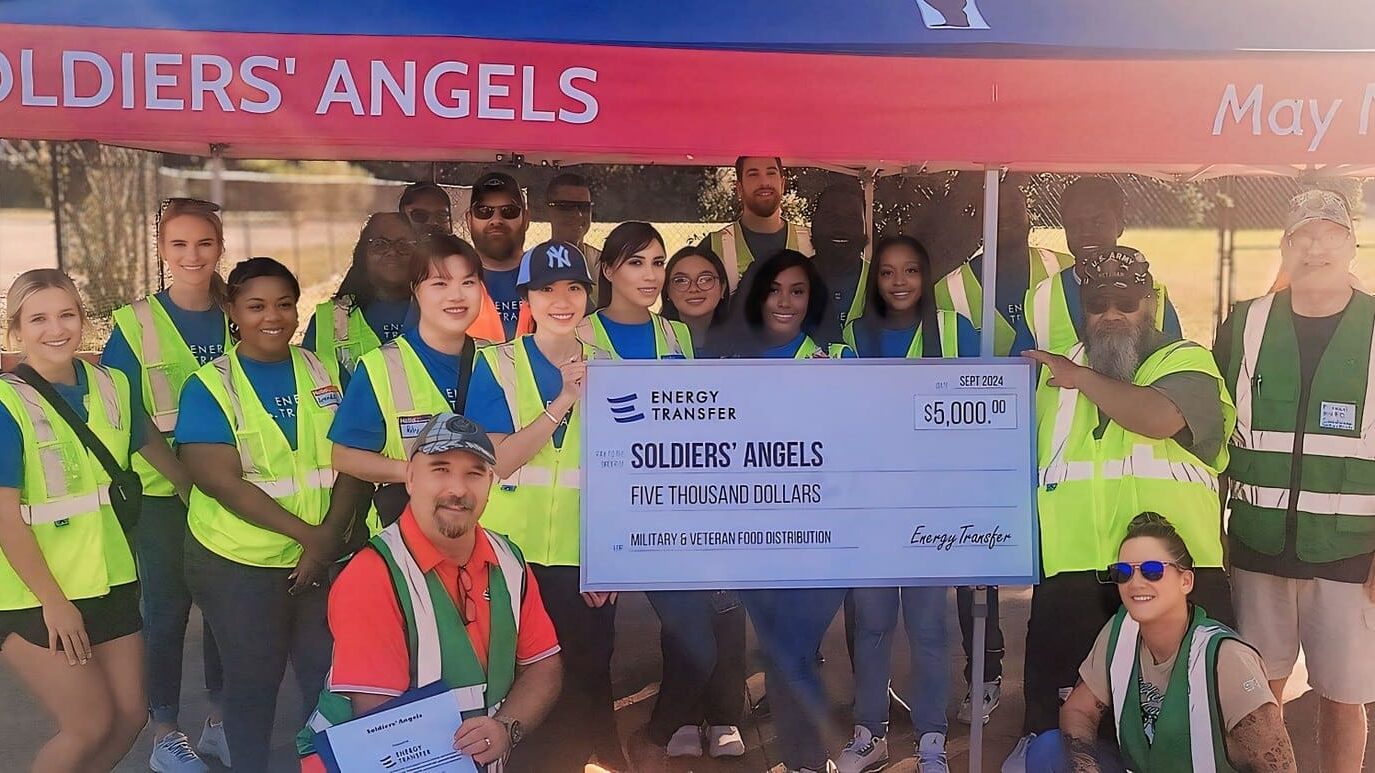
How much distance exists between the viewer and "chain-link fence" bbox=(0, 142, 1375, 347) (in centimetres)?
758

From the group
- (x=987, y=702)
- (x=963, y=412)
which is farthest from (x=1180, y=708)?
(x=987, y=702)

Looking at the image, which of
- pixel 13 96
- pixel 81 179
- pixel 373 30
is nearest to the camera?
pixel 13 96

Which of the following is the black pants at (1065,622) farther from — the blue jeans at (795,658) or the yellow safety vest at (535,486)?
the yellow safety vest at (535,486)

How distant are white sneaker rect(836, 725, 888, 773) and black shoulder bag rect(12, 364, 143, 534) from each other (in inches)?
98.4

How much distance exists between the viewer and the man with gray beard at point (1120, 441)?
3711 mm

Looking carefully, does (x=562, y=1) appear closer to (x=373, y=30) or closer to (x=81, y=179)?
(x=373, y=30)

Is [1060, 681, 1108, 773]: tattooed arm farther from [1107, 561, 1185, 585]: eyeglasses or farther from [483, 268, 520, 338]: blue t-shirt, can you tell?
[483, 268, 520, 338]: blue t-shirt

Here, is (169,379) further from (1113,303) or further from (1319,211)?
(1319,211)

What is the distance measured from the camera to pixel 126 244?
12828mm

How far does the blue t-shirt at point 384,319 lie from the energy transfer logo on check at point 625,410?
928 mm

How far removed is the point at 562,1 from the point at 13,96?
5.09 feet

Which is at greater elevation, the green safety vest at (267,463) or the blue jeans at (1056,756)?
the green safety vest at (267,463)

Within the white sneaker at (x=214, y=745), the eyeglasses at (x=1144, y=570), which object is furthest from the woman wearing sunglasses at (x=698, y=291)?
the white sneaker at (x=214, y=745)

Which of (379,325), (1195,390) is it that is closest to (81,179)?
(379,325)
